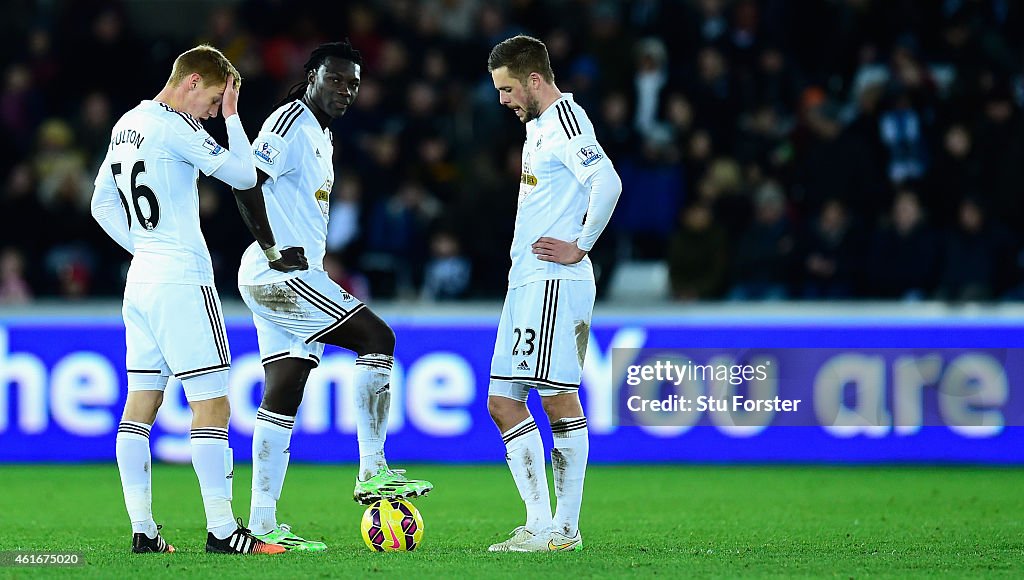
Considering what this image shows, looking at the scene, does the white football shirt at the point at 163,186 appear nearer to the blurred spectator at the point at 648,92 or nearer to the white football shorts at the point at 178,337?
the white football shorts at the point at 178,337

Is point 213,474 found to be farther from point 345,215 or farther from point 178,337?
point 345,215

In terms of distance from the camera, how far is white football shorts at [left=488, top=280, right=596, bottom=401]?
6727 mm

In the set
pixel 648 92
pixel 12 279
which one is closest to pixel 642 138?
pixel 648 92

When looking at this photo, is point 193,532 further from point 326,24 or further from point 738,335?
point 326,24

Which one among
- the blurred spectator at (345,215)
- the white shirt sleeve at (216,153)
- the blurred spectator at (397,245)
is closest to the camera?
the white shirt sleeve at (216,153)

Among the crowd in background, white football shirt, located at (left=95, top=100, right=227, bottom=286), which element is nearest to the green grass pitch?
white football shirt, located at (left=95, top=100, right=227, bottom=286)

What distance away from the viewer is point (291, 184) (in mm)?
6824

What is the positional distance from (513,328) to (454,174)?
748cm

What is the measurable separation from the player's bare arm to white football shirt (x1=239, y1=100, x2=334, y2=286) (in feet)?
0.11

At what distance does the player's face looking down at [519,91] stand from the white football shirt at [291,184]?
854 mm

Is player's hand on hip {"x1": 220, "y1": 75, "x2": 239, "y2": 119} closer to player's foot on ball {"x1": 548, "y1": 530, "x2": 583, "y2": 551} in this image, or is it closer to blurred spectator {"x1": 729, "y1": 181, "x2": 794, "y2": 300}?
player's foot on ball {"x1": 548, "y1": 530, "x2": 583, "y2": 551}

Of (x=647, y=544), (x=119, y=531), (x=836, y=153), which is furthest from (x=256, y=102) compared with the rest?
(x=647, y=544)

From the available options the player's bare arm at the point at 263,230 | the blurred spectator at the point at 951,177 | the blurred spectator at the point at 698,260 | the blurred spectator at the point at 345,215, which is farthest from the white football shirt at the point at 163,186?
the blurred spectator at the point at 951,177

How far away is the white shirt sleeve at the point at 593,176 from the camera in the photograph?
6656 millimetres
